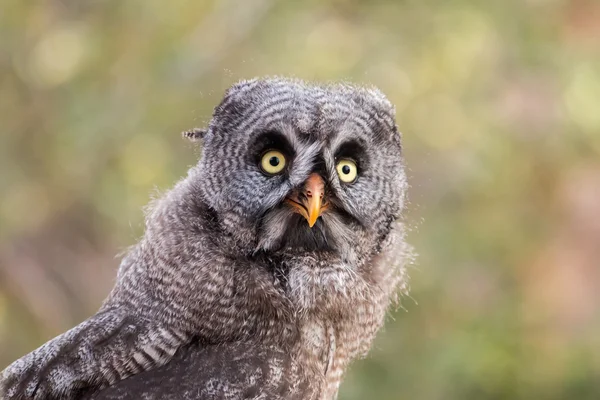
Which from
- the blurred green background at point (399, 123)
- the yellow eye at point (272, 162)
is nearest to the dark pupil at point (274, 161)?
the yellow eye at point (272, 162)

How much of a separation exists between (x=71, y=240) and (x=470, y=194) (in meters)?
3.59

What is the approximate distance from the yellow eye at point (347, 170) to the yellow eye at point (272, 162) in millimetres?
220

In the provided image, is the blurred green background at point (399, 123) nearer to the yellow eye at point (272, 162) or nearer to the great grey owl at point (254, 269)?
the great grey owl at point (254, 269)

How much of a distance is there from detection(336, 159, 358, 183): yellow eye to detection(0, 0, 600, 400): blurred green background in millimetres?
2988

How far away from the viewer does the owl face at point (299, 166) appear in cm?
319

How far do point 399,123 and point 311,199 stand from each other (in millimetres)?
4072

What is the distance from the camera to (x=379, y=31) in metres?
7.46

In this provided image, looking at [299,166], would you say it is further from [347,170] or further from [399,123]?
[399,123]

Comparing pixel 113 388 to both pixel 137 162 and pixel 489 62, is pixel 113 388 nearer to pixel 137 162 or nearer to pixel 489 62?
pixel 137 162

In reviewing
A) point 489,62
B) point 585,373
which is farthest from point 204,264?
point 585,373

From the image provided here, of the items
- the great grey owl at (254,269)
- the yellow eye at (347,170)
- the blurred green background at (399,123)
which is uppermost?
the blurred green background at (399,123)

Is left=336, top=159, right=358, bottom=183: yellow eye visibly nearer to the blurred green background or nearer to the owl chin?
the owl chin

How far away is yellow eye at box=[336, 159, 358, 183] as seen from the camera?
3.31m

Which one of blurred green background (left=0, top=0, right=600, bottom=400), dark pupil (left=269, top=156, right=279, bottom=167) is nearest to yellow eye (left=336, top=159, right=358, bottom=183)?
dark pupil (left=269, top=156, right=279, bottom=167)
